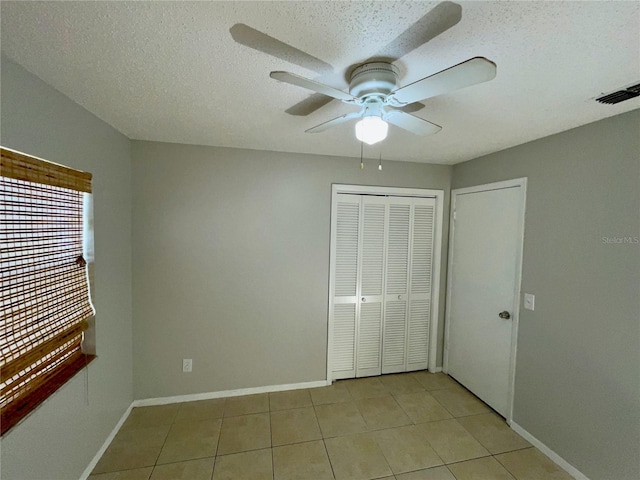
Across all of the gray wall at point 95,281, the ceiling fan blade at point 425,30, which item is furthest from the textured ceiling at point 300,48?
the gray wall at point 95,281

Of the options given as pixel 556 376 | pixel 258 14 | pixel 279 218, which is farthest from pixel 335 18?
pixel 556 376

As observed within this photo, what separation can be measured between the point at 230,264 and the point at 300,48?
195 centimetres

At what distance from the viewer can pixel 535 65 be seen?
1.17 meters

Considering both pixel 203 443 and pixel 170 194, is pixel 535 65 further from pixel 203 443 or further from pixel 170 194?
pixel 203 443

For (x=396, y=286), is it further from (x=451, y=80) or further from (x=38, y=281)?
(x=38, y=281)

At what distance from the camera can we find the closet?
2857mm

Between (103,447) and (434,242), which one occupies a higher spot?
(434,242)

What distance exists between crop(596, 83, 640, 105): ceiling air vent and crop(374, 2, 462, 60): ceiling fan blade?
3.68ft

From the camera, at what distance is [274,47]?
1067 mm

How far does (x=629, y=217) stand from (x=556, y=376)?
45.9 inches

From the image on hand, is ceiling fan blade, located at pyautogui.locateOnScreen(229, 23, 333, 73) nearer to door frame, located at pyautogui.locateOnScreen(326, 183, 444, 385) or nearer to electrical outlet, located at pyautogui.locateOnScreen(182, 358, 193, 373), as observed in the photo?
door frame, located at pyautogui.locateOnScreen(326, 183, 444, 385)

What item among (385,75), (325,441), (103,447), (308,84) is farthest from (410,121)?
(103,447)

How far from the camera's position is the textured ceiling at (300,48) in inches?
35.2

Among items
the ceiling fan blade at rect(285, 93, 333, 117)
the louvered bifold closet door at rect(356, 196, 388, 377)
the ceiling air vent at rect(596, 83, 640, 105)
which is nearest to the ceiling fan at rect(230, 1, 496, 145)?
the ceiling fan blade at rect(285, 93, 333, 117)
